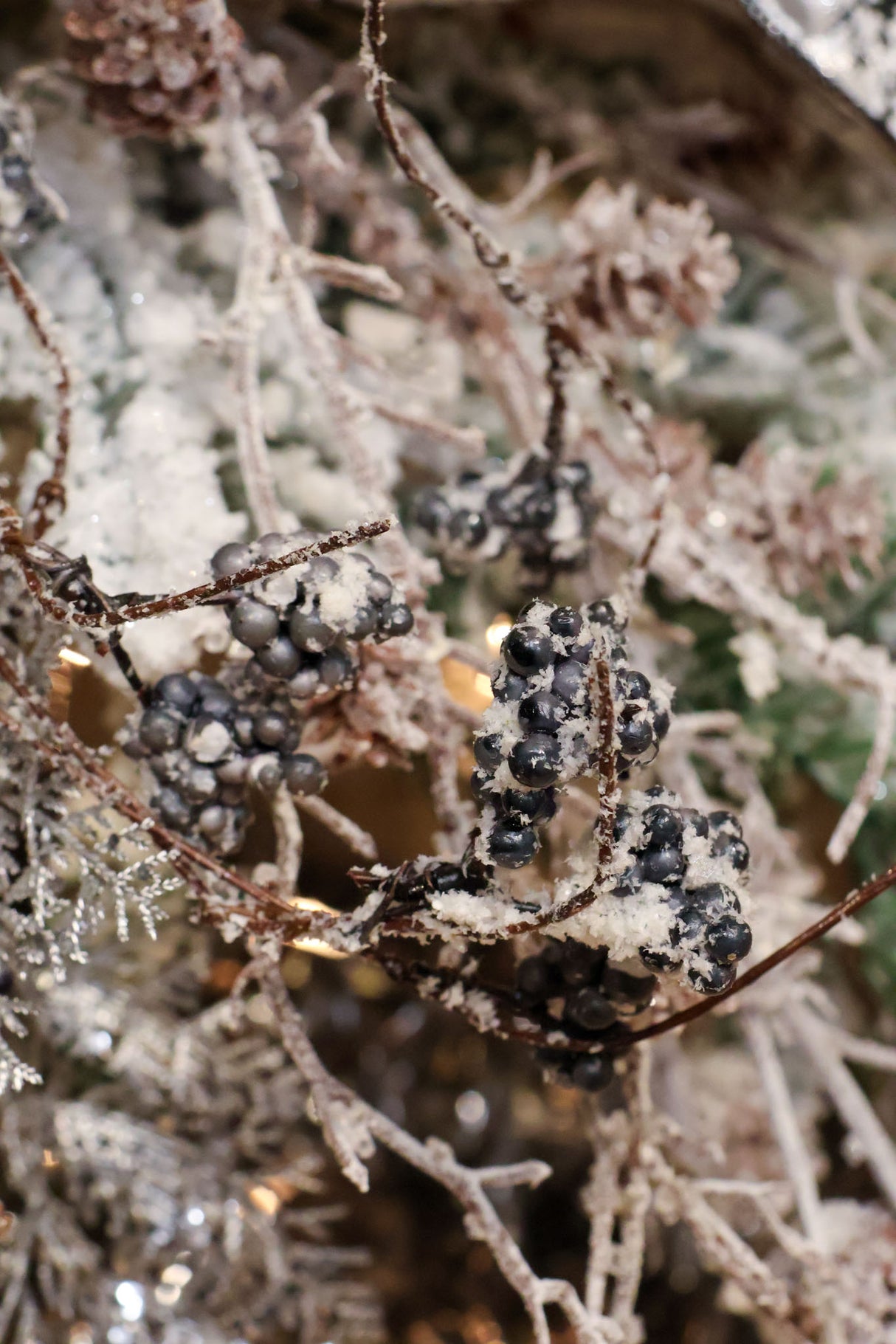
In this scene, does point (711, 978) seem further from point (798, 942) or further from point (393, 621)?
point (393, 621)

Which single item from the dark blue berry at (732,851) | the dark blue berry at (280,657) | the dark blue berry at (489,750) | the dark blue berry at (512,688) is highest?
the dark blue berry at (280,657)

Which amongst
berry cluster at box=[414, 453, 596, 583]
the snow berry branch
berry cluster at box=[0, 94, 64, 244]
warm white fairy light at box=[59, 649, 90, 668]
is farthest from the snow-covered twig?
berry cluster at box=[0, 94, 64, 244]

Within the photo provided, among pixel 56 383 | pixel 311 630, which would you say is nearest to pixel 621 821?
pixel 311 630

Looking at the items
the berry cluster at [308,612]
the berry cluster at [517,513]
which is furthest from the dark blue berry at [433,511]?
the berry cluster at [308,612]

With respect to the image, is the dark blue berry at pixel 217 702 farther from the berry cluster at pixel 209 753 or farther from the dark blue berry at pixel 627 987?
the dark blue berry at pixel 627 987

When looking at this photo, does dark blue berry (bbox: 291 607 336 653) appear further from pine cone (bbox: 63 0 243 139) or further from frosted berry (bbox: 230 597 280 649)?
pine cone (bbox: 63 0 243 139)

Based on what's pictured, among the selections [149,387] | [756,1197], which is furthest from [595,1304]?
[149,387]

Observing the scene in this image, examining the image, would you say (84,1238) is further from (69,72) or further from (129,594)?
(69,72)
